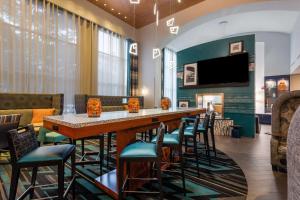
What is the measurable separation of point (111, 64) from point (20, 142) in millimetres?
5438

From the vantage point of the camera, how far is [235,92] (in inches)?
225

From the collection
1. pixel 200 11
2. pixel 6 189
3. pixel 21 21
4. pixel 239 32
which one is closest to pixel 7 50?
pixel 21 21

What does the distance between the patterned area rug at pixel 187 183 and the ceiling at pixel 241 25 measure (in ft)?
17.4

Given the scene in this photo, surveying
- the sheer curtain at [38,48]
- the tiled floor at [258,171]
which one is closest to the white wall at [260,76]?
the tiled floor at [258,171]

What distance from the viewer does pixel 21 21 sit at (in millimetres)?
4305

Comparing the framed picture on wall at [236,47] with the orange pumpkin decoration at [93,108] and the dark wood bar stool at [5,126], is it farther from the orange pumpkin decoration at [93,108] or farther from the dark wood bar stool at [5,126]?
the dark wood bar stool at [5,126]

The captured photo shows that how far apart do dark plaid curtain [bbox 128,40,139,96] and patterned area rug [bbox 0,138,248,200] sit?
465 centimetres

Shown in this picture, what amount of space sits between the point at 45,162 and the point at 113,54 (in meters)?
5.75

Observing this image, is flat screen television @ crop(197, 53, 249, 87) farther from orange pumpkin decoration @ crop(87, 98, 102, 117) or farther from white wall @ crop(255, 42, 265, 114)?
orange pumpkin decoration @ crop(87, 98, 102, 117)

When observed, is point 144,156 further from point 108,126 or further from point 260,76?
point 260,76

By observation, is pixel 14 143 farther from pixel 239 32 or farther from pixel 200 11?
pixel 239 32

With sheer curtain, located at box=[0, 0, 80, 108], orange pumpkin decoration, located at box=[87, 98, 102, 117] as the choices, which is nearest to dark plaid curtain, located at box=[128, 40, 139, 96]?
sheer curtain, located at box=[0, 0, 80, 108]

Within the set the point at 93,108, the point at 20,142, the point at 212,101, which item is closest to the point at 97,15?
the point at 212,101

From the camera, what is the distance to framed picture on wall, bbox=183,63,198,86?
6664 millimetres
